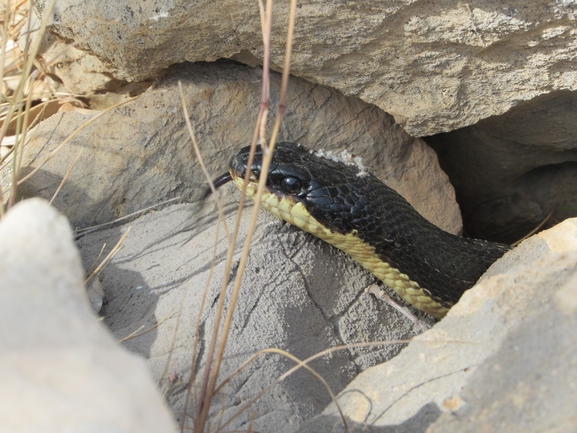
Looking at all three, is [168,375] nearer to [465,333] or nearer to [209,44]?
[465,333]

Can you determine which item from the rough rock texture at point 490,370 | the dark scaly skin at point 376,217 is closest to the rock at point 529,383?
the rough rock texture at point 490,370

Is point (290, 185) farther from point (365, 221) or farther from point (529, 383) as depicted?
point (529, 383)

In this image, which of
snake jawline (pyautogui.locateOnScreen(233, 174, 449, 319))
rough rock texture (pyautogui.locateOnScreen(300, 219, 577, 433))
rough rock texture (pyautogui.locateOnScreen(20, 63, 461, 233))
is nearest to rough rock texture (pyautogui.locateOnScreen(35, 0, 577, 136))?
rough rock texture (pyautogui.locateOnScreen(20, 63, 461, 233))

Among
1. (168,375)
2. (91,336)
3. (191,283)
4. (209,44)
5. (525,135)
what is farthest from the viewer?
(525,135)

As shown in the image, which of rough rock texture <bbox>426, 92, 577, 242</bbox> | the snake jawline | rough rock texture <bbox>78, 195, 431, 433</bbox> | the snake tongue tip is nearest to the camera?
rough rock texture <bbox>78, 195, 431, 433</bbox>

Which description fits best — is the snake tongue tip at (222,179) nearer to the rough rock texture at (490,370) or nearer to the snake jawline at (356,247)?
the snake jawline at (356,247)

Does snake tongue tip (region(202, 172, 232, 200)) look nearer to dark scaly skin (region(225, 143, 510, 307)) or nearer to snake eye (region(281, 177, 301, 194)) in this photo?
dark scaly skin (region(225, 143, 510, 307))

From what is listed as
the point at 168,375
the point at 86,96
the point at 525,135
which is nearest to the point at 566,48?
the point at 525,135
